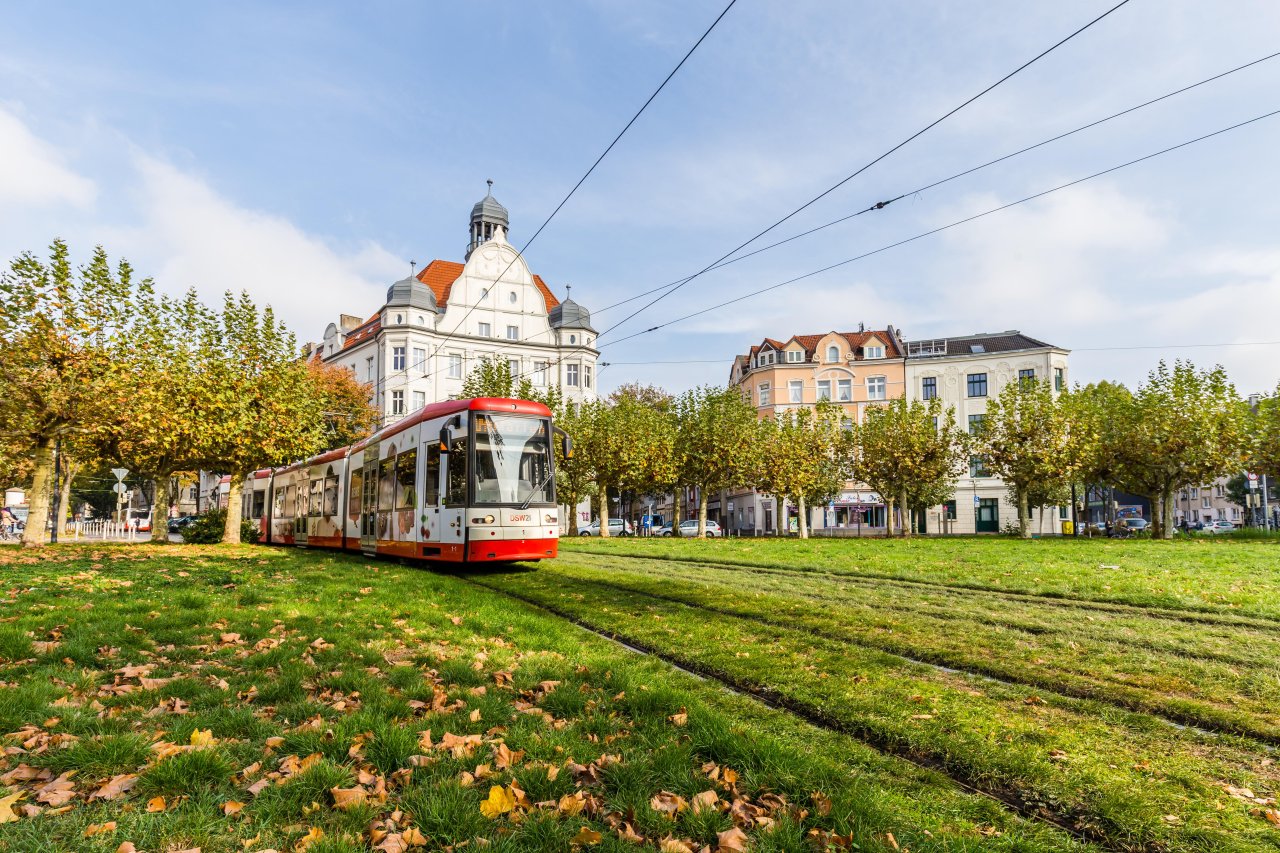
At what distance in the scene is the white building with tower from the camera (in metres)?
60.2

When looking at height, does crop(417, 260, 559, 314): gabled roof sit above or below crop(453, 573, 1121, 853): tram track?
above

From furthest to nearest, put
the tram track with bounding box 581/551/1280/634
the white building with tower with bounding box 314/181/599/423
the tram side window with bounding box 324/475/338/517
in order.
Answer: the white building with tower with bounding box 314/181/599/423
the tram side window with bounding box 324/475/338/517
the tram track with bounding box 581/551/1280/634

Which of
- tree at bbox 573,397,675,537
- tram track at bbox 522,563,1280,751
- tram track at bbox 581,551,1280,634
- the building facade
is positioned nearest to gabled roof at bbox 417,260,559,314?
tree at bbox 573,397,675,537

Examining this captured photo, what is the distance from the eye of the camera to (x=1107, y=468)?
39.5 meters

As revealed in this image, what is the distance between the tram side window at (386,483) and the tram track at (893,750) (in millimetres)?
11719

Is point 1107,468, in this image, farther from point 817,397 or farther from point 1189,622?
point 1189,622

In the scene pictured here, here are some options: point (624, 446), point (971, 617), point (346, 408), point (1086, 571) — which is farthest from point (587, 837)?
point (346, 408)

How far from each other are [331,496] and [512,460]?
10.3 m

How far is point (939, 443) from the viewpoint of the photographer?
4134 cm

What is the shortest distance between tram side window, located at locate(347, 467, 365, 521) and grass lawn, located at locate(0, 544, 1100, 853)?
13010 mm

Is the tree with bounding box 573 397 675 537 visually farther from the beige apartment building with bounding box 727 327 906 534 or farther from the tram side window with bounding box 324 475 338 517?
the beige apartment building with bounding box 727 327 906 534

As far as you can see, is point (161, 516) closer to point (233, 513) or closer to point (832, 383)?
point (233, 513)

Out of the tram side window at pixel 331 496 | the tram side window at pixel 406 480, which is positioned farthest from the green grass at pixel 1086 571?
the tram side window at pixel 331 496

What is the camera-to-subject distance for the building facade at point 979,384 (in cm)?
6231
